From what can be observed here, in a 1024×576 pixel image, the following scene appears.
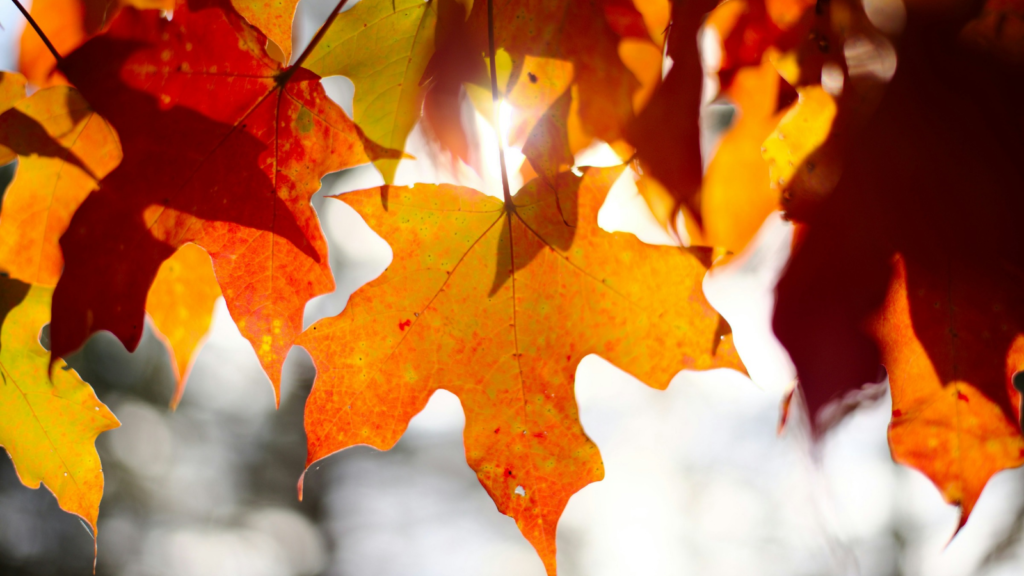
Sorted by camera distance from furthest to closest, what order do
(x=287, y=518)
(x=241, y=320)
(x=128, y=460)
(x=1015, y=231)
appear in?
(x=287, y=518) → (x=128, y=460) → (x=241, y=320) → (x=1015, y=231)

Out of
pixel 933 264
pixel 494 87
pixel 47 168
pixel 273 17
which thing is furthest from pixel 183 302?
pixel 933 264

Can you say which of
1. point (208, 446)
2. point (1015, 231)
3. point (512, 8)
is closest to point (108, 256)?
point (512, 8)

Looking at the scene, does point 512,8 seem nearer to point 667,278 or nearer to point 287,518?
point 667,278

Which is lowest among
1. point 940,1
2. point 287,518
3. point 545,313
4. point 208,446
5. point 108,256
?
point 287,518

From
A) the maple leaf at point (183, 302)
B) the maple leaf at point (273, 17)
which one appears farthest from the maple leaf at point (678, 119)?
the maple leaf at point (183, 302)

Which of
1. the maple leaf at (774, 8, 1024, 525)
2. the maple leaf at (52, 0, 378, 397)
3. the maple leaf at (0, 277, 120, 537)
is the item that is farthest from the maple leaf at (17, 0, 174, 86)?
the maple leaf at (774, 8, 1024, 525)

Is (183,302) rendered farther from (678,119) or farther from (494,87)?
(678,119)
